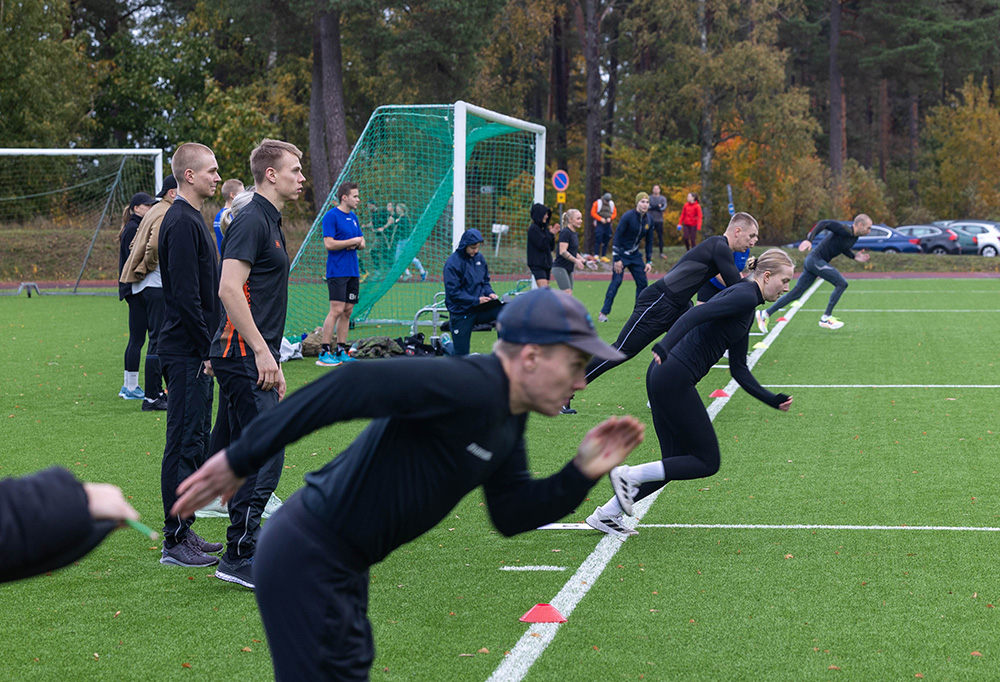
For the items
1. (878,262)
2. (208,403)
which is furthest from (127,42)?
(208,403)

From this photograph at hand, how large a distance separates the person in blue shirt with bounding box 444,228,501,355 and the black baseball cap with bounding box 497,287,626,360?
9002 mm

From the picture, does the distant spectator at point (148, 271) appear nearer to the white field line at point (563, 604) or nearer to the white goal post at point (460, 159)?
the white field line at point (563, 604)

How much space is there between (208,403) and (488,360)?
359cm

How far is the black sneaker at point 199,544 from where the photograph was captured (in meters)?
5.86

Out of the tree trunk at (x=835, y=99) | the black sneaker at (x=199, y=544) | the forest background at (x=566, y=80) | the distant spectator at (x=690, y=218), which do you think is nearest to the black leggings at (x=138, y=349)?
the black sneaker at (x=199, y=544)

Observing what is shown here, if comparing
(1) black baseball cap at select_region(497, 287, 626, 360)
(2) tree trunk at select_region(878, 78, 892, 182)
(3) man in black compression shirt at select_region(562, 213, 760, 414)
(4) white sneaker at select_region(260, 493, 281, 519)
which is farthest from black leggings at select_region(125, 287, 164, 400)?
(2) tree trunk at select_region(878, 78, 892, 182)

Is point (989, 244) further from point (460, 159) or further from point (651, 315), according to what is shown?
point (651, 315)

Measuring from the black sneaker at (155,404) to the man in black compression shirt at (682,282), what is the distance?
4.39 metres

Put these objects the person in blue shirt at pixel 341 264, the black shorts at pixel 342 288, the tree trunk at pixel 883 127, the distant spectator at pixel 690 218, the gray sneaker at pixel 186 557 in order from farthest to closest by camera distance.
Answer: the tree trunk at pixel 883 127 → the distant spectator at pixel 690 218 → the black shorts at pixel 342 288 → the person in blue shirt at pixel 341 264 → the gray sneaker at pixel 186 557

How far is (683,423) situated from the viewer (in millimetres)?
5949

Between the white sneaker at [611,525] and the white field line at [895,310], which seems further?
the white field line at [895,310]

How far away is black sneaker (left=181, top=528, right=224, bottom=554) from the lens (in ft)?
19.2

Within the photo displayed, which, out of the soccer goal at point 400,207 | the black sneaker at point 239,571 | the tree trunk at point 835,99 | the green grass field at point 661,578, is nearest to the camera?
the green grass field at point 661,578

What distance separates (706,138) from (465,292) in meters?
36.7
